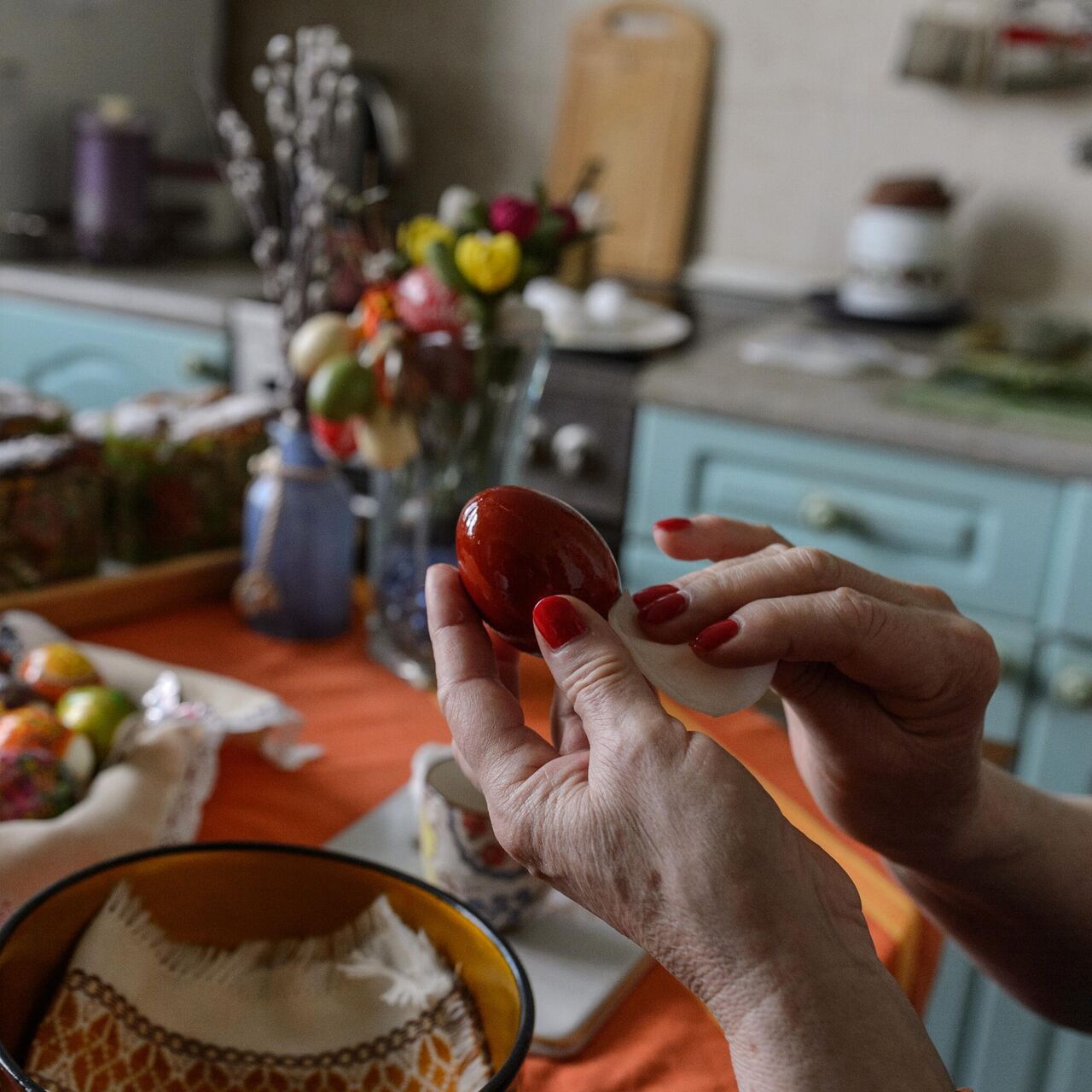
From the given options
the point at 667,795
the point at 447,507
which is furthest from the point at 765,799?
the point at 447,507

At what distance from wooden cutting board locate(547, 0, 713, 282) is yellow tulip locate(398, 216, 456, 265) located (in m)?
1.36

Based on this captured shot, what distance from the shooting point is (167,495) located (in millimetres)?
1140

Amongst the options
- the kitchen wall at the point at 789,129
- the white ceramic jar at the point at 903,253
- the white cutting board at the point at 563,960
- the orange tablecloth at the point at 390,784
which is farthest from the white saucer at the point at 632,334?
the white cutting board at the point at 563,960

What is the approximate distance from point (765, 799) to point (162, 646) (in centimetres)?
70

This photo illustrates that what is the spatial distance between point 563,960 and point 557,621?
0.25 metres

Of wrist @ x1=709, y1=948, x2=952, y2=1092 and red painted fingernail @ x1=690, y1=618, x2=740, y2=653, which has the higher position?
red painted fingernail @ x1=690, y1=618, x2=740, y2=653

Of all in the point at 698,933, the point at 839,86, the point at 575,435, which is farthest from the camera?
the point at 839,86

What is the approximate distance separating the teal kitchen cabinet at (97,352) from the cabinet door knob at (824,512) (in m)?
1.01

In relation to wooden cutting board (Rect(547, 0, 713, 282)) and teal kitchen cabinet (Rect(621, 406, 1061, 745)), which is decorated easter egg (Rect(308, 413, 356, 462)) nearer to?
teal kitchen cabinet (Rect(621, 406, 1061, 745))

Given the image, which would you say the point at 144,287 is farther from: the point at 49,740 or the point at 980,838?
the point at 980,838

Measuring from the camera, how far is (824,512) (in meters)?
1.64

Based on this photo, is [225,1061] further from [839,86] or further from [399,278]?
[839,86]

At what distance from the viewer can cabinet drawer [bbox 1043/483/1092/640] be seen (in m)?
1.51

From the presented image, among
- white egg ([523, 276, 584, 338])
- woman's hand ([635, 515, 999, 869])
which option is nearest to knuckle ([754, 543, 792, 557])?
woman's hand ([635, 515, 999, 869])
